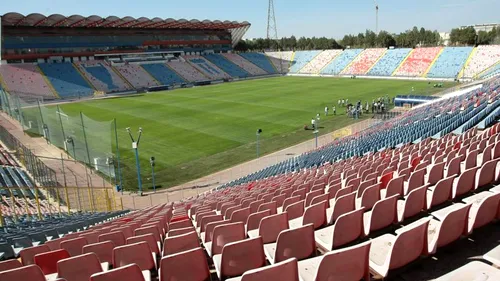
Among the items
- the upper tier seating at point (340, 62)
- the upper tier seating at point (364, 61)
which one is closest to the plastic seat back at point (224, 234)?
the upper tier seating at point (364, 61)

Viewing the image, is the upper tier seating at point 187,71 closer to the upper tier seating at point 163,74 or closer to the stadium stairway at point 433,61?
the upper tier seating at point 163,74

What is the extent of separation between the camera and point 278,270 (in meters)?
3.07

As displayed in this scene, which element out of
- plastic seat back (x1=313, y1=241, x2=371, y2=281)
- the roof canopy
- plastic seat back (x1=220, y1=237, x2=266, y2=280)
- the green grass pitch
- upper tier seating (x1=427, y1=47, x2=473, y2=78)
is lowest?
the green grass pitch

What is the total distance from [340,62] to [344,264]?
8850cm

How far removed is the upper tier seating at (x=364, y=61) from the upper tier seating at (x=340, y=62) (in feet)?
4.91

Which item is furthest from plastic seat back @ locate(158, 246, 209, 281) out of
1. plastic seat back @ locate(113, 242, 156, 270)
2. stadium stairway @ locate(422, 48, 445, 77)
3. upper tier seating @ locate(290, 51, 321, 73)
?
upper tier seating @ locate(290, 51, 321, 73)

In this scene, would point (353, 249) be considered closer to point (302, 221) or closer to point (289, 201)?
point (302, 221)

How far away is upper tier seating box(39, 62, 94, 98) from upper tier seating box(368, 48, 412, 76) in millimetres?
54090

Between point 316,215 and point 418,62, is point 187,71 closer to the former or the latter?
point 418,62

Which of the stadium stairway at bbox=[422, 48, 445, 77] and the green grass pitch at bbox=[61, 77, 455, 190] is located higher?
the stadium stairway at bbox=[422, 48, 445, 77]

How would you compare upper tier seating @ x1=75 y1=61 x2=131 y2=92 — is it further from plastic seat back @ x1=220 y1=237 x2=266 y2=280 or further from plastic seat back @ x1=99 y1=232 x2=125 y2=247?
plastic seat back @ x1=220 y1=237 x2=266 y2=280

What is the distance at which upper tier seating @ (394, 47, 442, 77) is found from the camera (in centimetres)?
7225

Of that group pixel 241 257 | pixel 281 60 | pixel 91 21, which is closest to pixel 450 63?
pixel 281 60

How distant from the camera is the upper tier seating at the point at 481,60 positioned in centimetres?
6506
